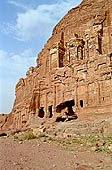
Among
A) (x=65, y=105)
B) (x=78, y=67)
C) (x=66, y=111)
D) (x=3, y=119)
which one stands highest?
(x=78, y=67)

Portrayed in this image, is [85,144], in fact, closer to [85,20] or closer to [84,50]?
[84,50]

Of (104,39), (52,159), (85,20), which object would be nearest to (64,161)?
(52,159)

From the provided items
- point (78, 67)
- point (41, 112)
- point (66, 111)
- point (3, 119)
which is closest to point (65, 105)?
point (66, 111)

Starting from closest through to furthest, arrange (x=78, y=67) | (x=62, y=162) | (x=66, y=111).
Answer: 1. (x=62, y=162)
2. (x=78, y=67)
3. (x=66, y=111)

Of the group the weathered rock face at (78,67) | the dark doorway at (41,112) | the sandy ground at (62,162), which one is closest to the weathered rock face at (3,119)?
the weathered rock face at (78,67)

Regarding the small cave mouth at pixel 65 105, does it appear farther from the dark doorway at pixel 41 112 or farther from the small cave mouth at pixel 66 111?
the dark doorway at pixel 41 112

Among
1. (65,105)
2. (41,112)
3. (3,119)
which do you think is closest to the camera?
(65,105)

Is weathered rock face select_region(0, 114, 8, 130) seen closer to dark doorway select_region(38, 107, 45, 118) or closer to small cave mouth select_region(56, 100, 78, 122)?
dark doorway select_region(38, 107, 45, 118)

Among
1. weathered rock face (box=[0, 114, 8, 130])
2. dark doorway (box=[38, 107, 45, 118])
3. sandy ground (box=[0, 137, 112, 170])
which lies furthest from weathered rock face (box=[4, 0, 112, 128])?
weathered rock face (box=[0, 114, 8, 130])

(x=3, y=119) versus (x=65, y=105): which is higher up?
(x=65, y=105)

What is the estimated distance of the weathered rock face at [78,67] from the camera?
25328 mm

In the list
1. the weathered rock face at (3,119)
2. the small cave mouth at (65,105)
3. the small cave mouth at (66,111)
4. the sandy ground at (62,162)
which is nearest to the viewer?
the sandy ground at (62,162)

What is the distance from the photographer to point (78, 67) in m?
28.2

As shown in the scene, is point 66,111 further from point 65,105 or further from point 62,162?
point 62,162
